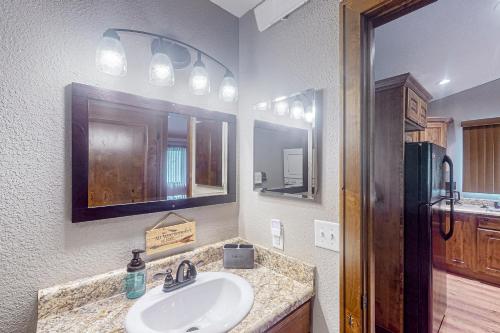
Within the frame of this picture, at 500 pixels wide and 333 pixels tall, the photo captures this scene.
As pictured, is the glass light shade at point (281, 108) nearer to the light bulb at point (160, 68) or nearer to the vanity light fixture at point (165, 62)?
the vanity light fixture at point (165, 62)

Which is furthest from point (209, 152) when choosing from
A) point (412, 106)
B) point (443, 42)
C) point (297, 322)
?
point (443, 42)

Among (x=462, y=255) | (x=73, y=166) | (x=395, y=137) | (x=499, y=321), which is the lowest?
(x=499, y=321)

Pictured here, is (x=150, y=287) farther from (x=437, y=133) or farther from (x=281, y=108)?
(x=437, y=133)

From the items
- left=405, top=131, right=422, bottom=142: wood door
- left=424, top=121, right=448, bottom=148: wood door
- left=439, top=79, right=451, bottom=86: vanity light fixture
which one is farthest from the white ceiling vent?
left=424, top=121, right=448, bottom=148: wood door

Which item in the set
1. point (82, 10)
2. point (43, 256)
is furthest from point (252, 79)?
point (43, 256)

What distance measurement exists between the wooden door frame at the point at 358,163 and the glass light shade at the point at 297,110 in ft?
0.75

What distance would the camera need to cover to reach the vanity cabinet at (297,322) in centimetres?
92

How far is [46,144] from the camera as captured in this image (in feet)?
2.79

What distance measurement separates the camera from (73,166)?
892 mm

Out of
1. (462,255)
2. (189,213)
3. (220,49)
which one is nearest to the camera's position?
(189,213)

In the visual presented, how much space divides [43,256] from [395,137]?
2011mm

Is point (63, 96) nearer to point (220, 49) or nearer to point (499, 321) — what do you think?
point (220, 49)

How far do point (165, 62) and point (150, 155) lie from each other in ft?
1.39

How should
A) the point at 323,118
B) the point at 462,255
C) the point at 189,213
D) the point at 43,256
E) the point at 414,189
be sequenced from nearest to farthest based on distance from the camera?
the point at 43,256 < the point at 323,118 < the point at 189,213 < the point at 414,189 < the point at 462,255
